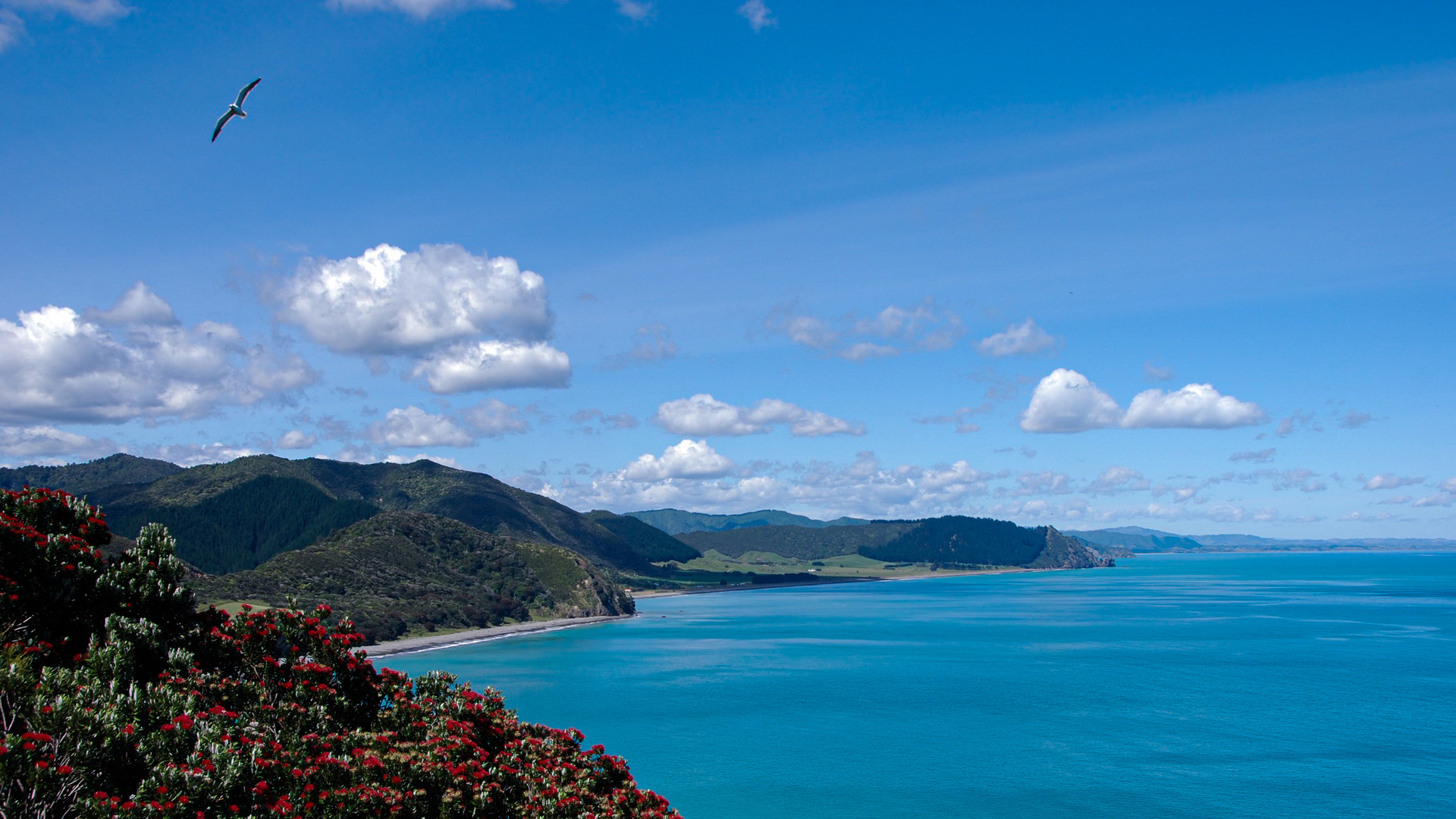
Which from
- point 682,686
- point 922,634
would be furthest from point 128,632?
point 922,634

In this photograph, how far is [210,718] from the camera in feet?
58.1

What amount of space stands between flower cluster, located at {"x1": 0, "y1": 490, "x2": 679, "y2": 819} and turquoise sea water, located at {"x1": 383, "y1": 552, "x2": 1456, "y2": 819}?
4812 cm

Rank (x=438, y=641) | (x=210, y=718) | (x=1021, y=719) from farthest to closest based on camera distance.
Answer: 1. (x=438, y=641)
2. (x=1021, y=719)
3. (x=210, y=718)

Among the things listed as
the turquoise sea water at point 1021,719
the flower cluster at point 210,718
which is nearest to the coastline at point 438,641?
the turquoise sea water at point 1021,719

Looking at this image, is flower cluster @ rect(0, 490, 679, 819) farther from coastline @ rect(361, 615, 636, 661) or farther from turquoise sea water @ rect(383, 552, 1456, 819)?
coastline @ rect(361, 615, 636, 661)

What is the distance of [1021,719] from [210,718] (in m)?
93.3

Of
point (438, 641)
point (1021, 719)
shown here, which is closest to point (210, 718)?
point (1021, 719)

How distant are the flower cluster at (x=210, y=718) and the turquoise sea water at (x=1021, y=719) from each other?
158 ft

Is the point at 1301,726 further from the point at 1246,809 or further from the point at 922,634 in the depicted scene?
the point at 922,634

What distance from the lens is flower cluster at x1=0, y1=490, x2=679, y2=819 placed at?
14.9 m

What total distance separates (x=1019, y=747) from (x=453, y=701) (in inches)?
2912

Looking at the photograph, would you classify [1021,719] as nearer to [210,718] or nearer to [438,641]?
[210,718]

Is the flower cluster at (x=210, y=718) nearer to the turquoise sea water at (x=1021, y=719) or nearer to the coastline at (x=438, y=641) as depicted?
the turquoise sea water at (x=1021, y=719)

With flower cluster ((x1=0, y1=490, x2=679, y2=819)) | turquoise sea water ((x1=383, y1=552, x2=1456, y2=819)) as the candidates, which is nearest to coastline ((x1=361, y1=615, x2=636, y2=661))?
turquoise sea water ((x1=383, y1=552, x2=1456, y2=819))
